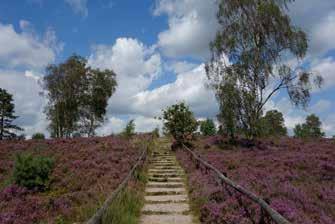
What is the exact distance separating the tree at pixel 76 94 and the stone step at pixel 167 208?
137 feet

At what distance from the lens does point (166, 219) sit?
8.73 meters

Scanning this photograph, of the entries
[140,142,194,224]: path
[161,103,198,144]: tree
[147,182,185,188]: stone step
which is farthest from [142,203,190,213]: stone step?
[161,103,198,144]: tree

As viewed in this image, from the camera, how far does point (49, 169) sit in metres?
14.9

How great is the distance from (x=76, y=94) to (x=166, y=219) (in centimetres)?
4398

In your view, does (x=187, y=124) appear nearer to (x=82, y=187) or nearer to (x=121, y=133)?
(x=121, y=133)

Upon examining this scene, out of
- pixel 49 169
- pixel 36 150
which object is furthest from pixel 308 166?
pixel 36 150

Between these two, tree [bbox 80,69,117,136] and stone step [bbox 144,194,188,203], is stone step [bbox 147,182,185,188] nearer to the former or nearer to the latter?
stone step [bbox 144,194,188,203]

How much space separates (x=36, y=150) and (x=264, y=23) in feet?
63.6

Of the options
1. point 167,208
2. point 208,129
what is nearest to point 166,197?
point 167,208

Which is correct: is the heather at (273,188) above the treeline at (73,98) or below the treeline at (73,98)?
below

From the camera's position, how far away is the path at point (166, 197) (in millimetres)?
8836

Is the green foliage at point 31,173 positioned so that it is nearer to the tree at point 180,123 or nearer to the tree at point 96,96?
the tree at point 180,123

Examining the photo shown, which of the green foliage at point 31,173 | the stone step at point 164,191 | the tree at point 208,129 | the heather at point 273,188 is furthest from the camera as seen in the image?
the tree at point 208,129

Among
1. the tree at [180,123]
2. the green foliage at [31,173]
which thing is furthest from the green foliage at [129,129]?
the green foliage at [31,173]
